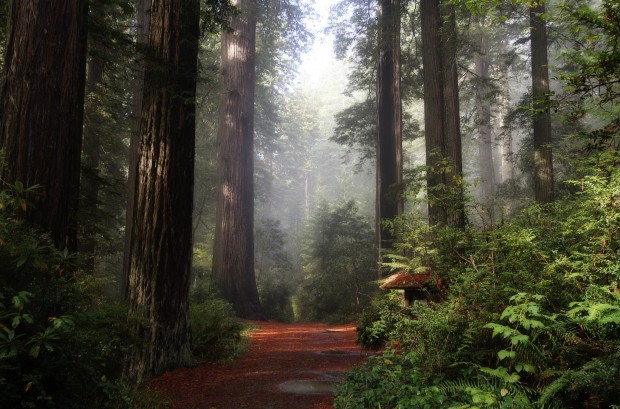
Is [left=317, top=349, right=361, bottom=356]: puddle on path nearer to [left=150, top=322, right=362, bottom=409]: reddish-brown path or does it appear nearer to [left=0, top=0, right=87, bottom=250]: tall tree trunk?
[left=150, top=322, right=362, bottom=409]: reddish-brown path

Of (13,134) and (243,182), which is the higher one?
(243,182)

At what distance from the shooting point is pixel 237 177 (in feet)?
59.8

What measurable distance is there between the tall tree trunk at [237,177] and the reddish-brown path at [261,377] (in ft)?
23.7

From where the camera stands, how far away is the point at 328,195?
7288 centimetres

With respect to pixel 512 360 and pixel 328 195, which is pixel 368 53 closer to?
pixel 512 360

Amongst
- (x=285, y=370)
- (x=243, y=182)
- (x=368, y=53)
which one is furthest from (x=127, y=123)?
(x=285, y=370)

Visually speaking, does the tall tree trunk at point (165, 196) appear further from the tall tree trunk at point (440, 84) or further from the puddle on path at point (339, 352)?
the tall tree trunk at point (440, 84)

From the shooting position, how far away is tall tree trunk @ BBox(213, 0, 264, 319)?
685 inches

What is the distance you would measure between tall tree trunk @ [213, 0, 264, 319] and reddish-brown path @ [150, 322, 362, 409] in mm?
7219

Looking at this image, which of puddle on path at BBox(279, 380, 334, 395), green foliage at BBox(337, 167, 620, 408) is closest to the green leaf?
green foliage at BBox(337, 167, 620, 408)

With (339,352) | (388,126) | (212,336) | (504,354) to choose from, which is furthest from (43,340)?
A: (388,126)

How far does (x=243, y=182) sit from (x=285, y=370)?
11984 mm

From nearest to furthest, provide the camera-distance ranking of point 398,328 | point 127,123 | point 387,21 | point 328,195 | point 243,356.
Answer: point 398,328 → point 243,356 → point 387,21 → point 127,123 → point 328,195

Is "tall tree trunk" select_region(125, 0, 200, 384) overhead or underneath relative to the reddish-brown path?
overhead
